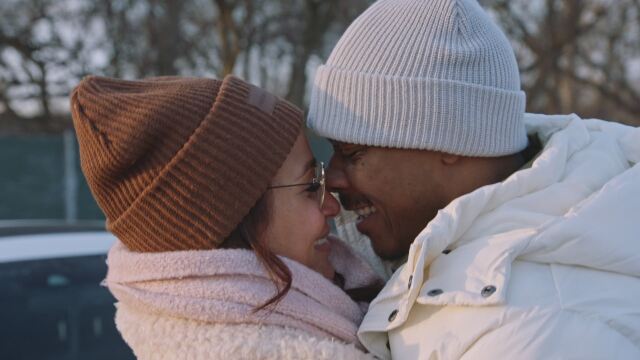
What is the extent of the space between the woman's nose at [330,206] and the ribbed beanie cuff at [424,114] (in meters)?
0.17

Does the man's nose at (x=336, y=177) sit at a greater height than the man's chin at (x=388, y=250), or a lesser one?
greater

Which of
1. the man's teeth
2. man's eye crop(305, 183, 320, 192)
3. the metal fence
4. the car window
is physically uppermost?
man's eye crop(305, 183, 320, 192)

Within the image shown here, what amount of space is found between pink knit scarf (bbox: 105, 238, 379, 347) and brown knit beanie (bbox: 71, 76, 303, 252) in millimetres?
51

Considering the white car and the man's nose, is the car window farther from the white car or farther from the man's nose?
the man's nose

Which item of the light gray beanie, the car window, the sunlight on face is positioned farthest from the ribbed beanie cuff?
the car window

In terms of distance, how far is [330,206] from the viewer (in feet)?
6.25

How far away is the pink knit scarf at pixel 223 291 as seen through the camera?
1.60 m

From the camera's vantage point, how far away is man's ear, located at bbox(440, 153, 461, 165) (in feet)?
5.88

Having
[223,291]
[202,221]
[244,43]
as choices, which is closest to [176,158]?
[202,221]

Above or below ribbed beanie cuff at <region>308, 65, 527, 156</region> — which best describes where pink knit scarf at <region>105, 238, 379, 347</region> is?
below

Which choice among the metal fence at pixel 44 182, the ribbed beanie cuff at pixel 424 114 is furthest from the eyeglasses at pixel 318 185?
the metal fence at pixel 44 182

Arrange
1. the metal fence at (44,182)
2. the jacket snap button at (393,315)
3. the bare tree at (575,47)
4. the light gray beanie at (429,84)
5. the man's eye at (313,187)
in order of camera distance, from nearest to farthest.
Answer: the jacket snap button at (393,315)
the light gray beanie at (429,84)
the man's eye at (313,187)
the metal fence at (44,182)
the bare tree at (575,47)

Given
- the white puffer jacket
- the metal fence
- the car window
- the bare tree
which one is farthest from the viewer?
the bare tree

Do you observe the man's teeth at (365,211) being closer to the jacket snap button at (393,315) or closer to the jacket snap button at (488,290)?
the jacket snap button at (393,315)
